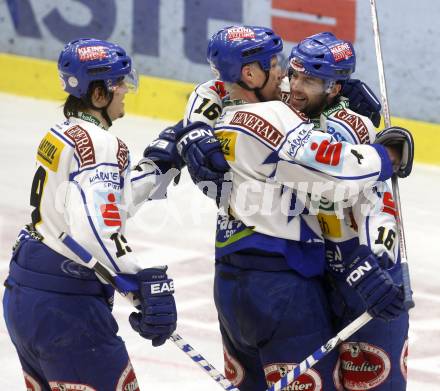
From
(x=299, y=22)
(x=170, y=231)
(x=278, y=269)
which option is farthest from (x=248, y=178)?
(x=299, y=22)

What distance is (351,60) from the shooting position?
4.72 metres

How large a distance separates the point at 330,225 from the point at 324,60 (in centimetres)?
61

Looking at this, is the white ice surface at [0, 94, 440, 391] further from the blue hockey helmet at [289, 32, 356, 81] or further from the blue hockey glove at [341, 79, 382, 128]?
the blue hockey helmet at [289, 32, 356, 81]

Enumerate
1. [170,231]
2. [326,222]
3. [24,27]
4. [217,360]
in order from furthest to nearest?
[24,27] < [170,231] < [217,360] < [326,222]

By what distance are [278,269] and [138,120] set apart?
6914 millimetres

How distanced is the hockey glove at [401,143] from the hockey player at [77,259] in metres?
0.94

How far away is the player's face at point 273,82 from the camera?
4.60 m

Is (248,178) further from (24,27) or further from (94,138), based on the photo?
(24,27)

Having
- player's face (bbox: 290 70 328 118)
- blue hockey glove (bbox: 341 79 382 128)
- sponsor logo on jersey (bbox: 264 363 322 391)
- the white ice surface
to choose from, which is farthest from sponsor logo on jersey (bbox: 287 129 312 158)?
the white ice surface

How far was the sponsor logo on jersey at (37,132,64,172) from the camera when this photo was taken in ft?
14.6

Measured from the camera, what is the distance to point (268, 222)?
4.57 meters

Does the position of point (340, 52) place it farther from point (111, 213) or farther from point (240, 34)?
point (111, 213)

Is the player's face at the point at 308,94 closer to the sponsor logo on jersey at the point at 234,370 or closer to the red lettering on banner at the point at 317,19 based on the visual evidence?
the sponsor logo on jersey at the point at 234,370

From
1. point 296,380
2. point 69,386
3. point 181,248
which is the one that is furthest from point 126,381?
point 181,248
